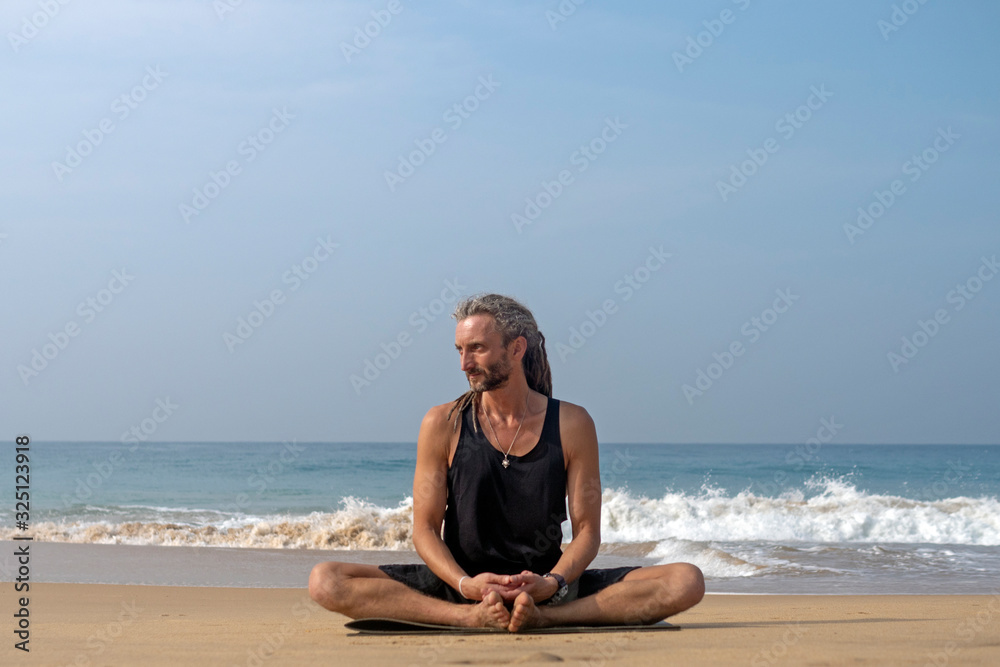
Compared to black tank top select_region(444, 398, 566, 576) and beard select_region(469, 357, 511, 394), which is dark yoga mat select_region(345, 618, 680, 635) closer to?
black tank top select_region(444, 398, 566, 576)

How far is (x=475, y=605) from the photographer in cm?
401

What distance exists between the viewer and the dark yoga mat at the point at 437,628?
4.04 meters

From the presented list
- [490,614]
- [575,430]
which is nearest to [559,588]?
[490,614]

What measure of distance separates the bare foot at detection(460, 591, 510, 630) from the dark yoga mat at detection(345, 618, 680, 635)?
47 millimetres

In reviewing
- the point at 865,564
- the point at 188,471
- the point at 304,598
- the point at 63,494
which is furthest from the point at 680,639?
the point at 188,471

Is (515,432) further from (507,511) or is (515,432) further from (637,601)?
(637,601)


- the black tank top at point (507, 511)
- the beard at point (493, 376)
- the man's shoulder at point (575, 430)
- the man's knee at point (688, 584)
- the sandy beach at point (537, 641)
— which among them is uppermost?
the beard at point (493, 376)

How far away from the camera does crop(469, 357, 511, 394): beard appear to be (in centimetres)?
425

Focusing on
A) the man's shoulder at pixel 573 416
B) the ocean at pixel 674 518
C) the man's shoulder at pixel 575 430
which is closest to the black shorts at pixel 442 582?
the man's shoulder at pixel 575 430

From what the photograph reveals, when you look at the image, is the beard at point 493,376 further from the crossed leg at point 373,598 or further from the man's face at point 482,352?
the crossed leg at point 373,598

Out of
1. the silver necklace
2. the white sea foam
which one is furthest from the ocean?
the silver necklace

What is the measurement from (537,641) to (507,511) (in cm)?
69

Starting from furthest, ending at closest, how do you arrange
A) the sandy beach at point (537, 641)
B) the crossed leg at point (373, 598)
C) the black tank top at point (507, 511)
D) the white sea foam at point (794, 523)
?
1. the white sea foam at point (794, 523)
2. the black tank top at point (507, 511)
3. the crossed leg at point (373, 598)
4. the sandy beach at point (537, 641)

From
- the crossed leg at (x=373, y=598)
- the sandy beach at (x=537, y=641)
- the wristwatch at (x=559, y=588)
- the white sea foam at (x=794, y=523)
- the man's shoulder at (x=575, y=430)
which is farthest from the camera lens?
the white sea foam at (x=794, y=523)
